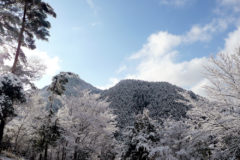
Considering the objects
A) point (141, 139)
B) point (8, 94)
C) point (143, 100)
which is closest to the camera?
point (8, 94)

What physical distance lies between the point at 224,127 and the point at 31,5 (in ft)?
42.0

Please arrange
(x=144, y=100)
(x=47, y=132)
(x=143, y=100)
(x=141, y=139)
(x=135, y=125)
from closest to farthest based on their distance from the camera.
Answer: (x=47, y=132) < (x=141, y=139) < (x=135, y=125) < (x=144, y=100) < (x=143, y=100)

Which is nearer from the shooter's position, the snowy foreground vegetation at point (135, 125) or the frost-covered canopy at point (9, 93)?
the snowy foreground vegetation at point (135, 125)

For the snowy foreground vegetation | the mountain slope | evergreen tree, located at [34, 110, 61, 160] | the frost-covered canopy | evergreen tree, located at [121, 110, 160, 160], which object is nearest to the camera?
the snowy foreground vegetation

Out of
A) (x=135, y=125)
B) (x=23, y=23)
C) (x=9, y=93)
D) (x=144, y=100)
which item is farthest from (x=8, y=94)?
(x=144, y=100)

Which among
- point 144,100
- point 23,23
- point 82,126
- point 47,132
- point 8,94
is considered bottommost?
point 47,132

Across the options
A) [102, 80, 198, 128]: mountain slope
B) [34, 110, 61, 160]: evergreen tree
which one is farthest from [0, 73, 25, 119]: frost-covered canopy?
[102, 80, 198, 128]: mountain slope

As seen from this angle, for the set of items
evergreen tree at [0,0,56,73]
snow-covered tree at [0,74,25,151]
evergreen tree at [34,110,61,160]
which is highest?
evergreen tree at [0,0,56,73]

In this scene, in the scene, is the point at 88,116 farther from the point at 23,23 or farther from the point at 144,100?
the point at 144,100

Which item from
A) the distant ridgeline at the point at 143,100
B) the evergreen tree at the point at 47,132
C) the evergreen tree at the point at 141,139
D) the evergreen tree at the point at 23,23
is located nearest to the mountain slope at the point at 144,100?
the distant ridgeline at the point at 143,100

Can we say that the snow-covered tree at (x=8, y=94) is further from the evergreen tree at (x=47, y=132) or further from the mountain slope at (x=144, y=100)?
the mountain slope at (x=144, y=100)

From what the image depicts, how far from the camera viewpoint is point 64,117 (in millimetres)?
17203

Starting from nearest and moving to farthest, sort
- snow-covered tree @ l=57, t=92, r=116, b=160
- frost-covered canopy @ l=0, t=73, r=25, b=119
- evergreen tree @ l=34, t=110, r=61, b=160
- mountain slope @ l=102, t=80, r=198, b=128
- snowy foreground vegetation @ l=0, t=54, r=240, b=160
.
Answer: snowy foreground vegetation @ l=0, t=54, r=240, b=160 → frost-covered canopy @ l=0, t=73, r=25, b=119 → evergreen tree @ l=34, t=110, r=61, b=160 → snow-covered tree @ l=57, t=92, r=116, b=160 → mountain slope @ l=102, t=80, r=198, b=128

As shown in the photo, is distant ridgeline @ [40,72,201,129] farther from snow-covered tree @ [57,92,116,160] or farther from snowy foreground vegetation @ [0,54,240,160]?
snowy foreground vegetation @ [0,54,240,160]
